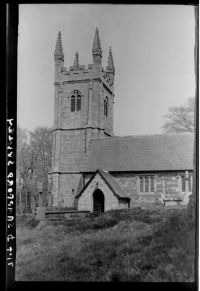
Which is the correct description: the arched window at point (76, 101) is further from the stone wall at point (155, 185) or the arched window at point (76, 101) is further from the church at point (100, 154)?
the stone wall at point (155, 185)

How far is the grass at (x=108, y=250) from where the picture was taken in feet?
15.6

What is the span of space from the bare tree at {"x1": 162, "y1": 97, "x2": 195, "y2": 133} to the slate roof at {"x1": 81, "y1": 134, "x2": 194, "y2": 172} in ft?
0.49

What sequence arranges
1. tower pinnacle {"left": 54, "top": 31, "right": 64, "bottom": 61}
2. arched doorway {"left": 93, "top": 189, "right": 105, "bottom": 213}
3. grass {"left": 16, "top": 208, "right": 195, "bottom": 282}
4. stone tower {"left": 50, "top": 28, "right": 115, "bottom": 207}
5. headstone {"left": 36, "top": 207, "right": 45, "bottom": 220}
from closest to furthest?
grass {"left": 16, "top": 208, "right": 195, "bottom": 282} < tower pinnacle {"left": 54, "top": 31, "right": 64, "bottom": 61} < headstone {"left": 36, "top": 207, "right": 45, "bottom": 220} < stone tower {"left": 50, "top": 28, "right": 115, "bottom": 207} < arched doorway {"left": 93, "top": 189, "right": 105, "bottom": 213}

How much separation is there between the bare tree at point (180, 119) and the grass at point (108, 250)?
1.34 metres

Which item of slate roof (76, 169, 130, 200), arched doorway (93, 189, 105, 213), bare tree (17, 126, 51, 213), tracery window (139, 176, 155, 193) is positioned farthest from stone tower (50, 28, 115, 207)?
tracery window (139, 176, 155, 193)

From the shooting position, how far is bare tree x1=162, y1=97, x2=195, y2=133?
16.5 feet

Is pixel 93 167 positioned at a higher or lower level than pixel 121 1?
lower

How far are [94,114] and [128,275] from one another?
10.7ft

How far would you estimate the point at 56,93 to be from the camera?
238 inches

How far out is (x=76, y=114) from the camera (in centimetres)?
718

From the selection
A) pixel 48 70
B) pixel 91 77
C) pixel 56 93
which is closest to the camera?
pixel 48 70

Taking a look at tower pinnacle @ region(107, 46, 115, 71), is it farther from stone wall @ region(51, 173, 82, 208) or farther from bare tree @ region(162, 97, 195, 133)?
stone wall @ region(51, 173, 82, 208)

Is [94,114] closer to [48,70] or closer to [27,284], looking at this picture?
[48,70]

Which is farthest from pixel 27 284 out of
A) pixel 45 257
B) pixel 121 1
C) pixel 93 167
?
pixel 121 1
